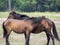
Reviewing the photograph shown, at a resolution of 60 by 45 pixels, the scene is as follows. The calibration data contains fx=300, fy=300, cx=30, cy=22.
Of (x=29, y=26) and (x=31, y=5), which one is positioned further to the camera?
(x=31, y=5)

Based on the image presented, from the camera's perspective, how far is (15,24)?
1206 centimetres

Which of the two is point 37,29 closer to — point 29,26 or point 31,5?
point 29,26

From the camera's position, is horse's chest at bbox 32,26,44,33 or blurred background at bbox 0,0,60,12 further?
blurred background at bbox 0,0,60,12

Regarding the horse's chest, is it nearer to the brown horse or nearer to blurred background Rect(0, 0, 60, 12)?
the brown horse

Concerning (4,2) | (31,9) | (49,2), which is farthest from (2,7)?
(49,2)

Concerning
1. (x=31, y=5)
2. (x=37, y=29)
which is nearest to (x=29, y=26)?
(x=37, y=29)

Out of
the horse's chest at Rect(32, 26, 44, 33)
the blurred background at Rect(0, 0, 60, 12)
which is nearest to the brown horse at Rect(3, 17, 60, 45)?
the horse's chest at Rect(32, 26, 44, 33)

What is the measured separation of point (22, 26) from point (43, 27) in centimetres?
84

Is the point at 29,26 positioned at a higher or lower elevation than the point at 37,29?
higher

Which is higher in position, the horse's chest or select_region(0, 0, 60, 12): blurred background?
the horse's chest

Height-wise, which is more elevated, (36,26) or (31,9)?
(36,26)

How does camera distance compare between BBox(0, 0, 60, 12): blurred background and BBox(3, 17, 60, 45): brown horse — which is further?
BBox(0, 0, 60, 12): blurred background

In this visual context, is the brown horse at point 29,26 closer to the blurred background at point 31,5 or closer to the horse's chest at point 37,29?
the horse's chest at point 37,29

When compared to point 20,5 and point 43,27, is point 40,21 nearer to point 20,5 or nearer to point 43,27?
point 43,27
